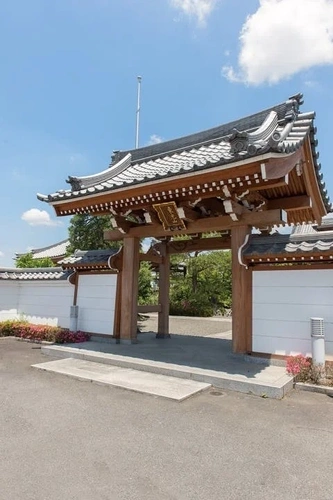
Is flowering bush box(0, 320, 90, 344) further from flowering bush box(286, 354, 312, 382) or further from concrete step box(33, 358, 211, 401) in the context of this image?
flowering bush box(286, 354, 312, 382)

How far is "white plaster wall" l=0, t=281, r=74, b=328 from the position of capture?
1012 cm

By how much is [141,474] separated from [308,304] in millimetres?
4535

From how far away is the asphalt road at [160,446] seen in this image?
2508 mm

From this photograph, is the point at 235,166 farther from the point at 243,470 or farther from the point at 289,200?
the point at 243,470

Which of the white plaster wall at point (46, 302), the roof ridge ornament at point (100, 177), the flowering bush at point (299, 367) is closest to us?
the flowering bush at point (299, 367)

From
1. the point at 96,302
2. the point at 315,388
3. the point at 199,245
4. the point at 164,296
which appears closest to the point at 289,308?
the point at 315,388

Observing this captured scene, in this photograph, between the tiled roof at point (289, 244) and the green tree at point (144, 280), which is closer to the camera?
the tiled roof at point (289, 244)

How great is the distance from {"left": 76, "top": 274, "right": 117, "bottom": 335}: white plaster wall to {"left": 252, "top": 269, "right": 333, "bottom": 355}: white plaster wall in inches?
155

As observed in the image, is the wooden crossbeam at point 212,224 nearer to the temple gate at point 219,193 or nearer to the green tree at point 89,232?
the temple gate at point 219,193

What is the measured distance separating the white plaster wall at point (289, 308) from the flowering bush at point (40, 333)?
4672 millimetres

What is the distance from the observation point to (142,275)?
58.3 ft

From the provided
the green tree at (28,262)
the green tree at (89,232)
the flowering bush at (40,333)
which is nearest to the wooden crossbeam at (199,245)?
the flowering bush at (40,333)

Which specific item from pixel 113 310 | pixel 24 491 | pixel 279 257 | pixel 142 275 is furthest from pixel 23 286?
pixel 24 491

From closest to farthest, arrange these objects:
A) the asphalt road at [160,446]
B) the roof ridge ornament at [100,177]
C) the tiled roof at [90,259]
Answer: the asphalt road at [160,446]
the roof ridge ornament at [100,177]
the tiled roof at [90,259]
